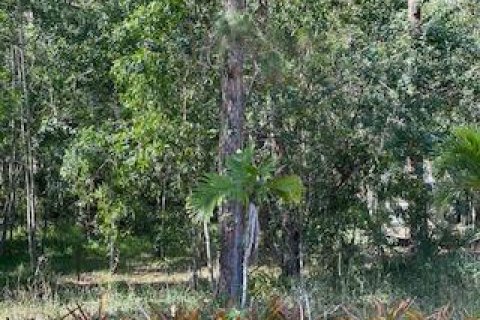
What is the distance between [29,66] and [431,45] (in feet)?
18.9

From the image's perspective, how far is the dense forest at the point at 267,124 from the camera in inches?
335

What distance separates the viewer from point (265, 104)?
932 cm

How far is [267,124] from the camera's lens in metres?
9.45

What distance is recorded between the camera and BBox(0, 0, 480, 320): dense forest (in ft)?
27.9

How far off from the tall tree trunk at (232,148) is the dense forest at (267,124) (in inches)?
0.6

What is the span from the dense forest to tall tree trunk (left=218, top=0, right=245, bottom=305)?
2 centimetres

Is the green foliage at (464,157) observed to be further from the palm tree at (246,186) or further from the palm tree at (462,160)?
the palm tree at (246,186)

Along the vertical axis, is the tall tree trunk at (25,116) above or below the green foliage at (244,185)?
above

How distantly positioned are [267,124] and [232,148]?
139cm

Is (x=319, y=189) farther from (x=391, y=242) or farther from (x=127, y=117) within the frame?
(x=127, y=117)

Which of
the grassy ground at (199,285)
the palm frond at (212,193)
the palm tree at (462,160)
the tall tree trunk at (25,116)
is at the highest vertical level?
the tall tree trunk at (25,116)

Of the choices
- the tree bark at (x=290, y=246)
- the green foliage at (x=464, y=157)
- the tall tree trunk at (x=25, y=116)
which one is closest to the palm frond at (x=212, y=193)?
the green foliage at (x=464, y=157)

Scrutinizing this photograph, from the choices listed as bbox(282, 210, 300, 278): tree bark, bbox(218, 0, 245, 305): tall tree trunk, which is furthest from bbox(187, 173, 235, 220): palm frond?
bbox(282, 210, 300, 278): tree bark

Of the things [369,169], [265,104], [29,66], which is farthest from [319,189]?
[29,66]
